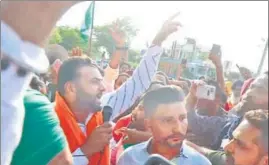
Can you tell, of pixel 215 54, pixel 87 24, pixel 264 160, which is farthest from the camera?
pixel 87 24

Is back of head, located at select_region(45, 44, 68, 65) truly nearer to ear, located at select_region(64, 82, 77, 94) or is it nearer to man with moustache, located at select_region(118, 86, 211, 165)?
ear, located at select_region(64, 82, 77, 94)

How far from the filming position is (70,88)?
204 centimetres

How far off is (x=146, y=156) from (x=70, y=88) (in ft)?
1.47

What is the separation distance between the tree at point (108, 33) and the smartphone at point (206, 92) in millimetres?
423

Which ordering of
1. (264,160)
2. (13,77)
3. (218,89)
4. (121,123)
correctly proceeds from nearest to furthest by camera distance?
(13,77) < (264,160) < (121,123) < (218,89)

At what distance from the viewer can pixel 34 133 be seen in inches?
49.0

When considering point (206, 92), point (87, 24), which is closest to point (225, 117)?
point (206, 92)

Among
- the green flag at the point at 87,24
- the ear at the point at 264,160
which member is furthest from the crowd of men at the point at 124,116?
the green flag at the point at 87,24

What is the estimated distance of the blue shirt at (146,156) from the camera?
6.05 feet

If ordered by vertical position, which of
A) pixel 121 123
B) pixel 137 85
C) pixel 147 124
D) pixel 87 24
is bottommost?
pixel 121 123

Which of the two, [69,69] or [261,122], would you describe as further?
[69,69]

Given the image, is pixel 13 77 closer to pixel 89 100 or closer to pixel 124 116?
pixel 89 100

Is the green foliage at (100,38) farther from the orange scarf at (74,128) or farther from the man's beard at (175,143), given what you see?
the man's beard at (175,143)

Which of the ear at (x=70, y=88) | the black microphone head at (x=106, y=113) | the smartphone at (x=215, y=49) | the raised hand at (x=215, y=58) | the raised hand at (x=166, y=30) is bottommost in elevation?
the black microphone head at (x=106, y=113)
